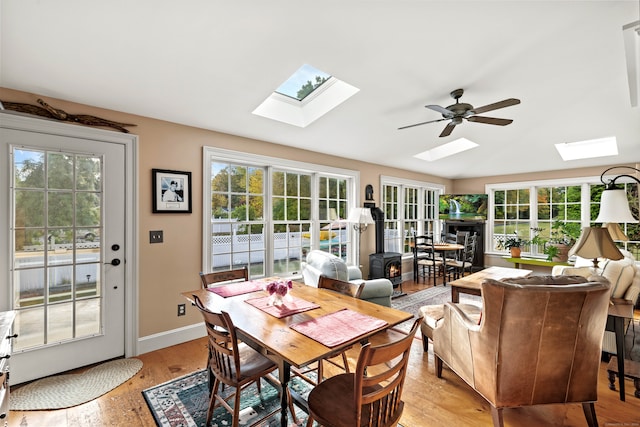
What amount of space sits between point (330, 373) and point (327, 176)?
9.77 ft

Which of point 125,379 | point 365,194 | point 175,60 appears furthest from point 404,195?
point 125,379

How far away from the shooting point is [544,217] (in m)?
6.29

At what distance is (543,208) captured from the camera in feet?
20.7

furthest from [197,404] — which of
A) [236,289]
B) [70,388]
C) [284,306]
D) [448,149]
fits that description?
[448,149]

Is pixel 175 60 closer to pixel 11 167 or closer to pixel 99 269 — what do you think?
pixel 11 167

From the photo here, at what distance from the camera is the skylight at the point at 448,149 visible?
5340 mm

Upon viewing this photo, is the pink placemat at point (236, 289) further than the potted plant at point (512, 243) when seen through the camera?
No

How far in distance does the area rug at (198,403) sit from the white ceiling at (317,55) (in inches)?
99.1

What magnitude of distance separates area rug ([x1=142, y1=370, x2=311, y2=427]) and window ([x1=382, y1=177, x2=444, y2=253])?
13.2 ft

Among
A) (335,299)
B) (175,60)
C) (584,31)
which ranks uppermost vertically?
(584,31)

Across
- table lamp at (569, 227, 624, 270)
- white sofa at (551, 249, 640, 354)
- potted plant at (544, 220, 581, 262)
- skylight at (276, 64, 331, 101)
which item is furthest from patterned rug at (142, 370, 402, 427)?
potted plant at (544, 220, 581, 262)

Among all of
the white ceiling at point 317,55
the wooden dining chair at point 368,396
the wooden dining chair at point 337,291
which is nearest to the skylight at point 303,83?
the white ceiling at point 317,55

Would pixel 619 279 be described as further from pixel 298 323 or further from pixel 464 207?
pixel 464 207

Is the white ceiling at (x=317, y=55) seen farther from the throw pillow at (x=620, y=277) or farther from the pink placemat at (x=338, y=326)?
the pink placemat at (x=338, y=326)
